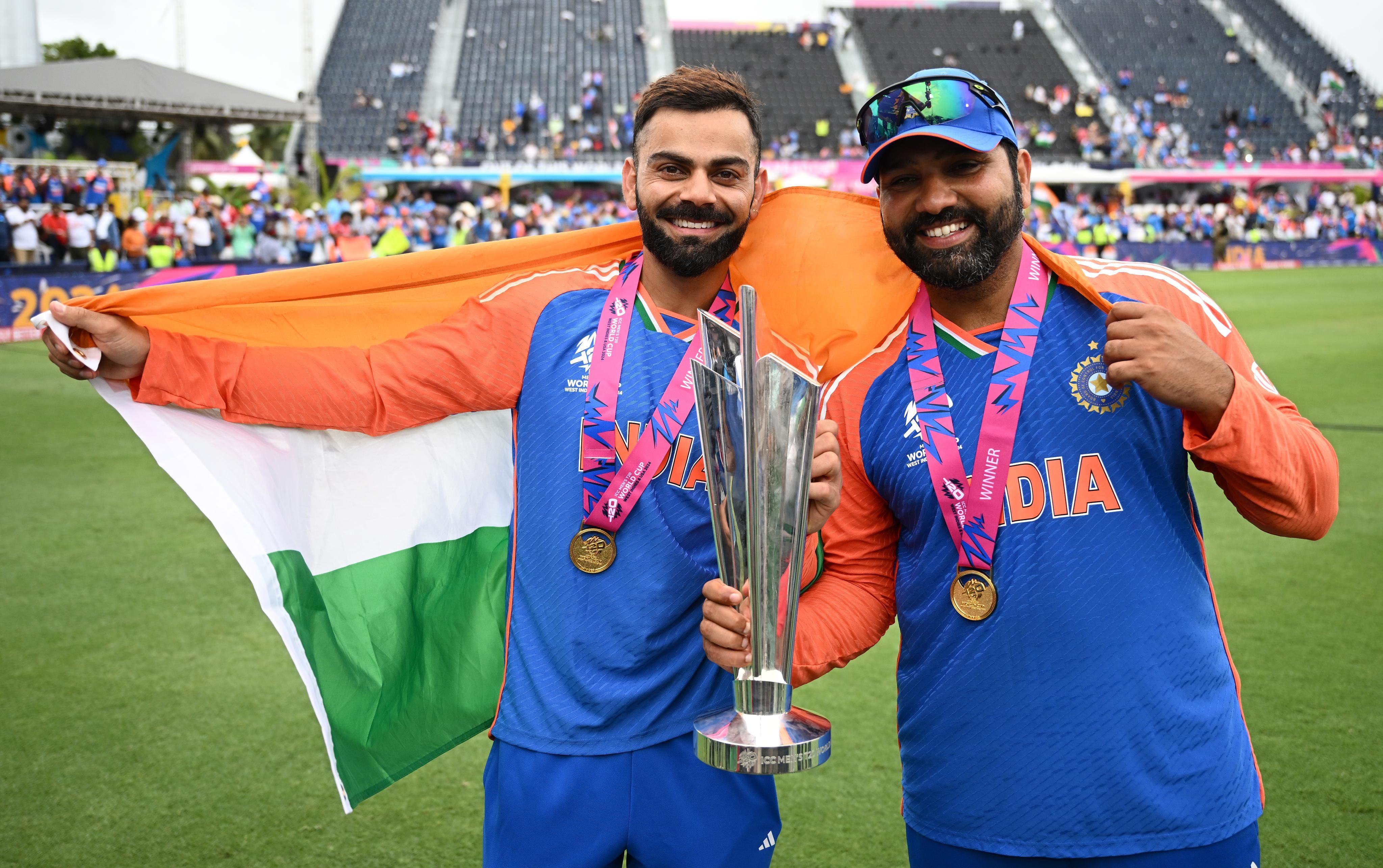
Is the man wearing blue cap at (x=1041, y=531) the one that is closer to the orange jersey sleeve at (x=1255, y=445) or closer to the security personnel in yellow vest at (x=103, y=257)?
the orange jersey sleeve at (x=1255, y=445)

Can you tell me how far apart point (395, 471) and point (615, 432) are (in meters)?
0.77

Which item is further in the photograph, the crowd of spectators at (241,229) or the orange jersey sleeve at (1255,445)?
the crowd of spectators at (241,229)

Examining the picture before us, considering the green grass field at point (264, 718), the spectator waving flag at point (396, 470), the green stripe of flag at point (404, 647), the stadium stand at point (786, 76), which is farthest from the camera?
the stadium stand at point (786, 76)

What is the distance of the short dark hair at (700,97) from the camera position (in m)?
2.25

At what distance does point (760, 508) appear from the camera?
1.61 m

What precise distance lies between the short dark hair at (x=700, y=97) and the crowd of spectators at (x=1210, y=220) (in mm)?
29546

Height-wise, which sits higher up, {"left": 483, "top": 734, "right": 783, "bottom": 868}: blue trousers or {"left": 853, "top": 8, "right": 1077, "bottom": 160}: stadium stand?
{"left": 853, "top": 8, "right": 1077, "bottom": 160}: stadium stand

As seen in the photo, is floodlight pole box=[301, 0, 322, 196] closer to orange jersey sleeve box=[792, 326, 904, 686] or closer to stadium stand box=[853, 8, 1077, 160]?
stadium stand box=[853, 8, 1077, 160]

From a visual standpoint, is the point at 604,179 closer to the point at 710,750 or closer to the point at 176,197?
the point at 176,197

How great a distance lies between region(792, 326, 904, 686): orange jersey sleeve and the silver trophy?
1.07ft

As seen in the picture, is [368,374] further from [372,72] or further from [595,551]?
[372,72]

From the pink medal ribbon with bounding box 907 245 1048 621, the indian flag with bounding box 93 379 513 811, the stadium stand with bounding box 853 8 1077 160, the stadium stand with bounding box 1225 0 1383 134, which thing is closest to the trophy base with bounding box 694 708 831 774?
the pink medal ribbon with bounding box 907 245 1048 621

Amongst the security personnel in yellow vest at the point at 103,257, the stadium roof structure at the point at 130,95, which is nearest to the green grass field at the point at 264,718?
the security personnel in yellow vest at the point at 103,257

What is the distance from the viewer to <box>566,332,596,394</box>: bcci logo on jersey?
2299 mm
